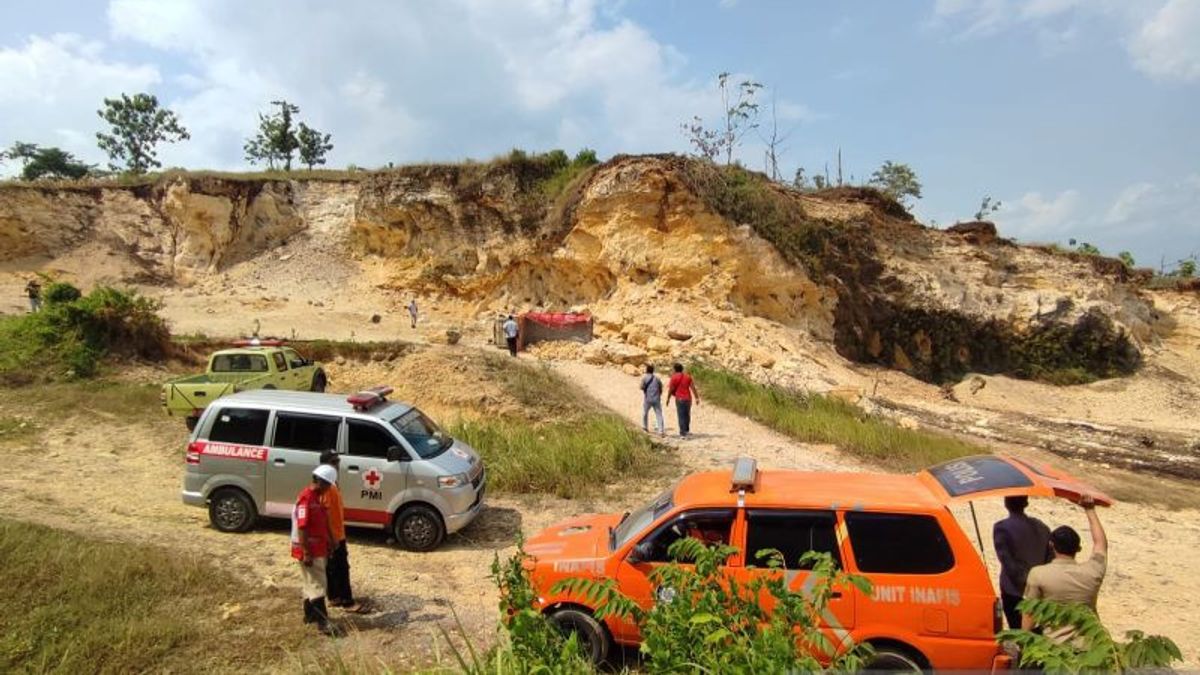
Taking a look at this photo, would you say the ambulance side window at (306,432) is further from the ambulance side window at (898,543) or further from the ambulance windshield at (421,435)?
the ambulance side window at (898,543)

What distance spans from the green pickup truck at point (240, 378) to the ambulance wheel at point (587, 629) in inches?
434

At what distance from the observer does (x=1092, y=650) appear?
2.78m

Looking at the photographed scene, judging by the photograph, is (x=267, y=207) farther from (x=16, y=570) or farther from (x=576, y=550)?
(x=576, y=550)

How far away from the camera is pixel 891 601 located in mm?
4887

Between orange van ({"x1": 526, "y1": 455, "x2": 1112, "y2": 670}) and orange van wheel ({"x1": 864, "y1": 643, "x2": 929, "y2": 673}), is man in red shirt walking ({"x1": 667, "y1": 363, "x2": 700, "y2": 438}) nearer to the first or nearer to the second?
orange van ({"x1": 526, "y1": 455, "x2": 1112, "y2": 670})

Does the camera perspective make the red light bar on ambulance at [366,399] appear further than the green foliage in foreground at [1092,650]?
Yes

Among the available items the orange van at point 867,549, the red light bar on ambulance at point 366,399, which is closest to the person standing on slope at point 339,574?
the orange van at point 867,549

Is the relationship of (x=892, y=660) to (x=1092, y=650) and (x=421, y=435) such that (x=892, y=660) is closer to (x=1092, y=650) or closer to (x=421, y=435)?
(x=1092, y=650)

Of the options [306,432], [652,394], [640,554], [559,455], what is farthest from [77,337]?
[640,554]

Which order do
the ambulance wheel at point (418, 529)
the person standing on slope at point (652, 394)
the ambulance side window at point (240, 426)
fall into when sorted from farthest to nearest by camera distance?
the person standing on slope at point (652, 394)
the ambulance side window at point (240, 426)
the ambulance wheel at point (418, 529)

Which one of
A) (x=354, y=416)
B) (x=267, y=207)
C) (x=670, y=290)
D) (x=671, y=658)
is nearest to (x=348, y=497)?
(x=354, y=416)

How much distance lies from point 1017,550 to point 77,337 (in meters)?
21.3

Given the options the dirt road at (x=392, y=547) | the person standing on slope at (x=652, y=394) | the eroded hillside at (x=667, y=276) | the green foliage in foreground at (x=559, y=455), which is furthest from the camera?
the eroded hillside at (x=667, y=276)

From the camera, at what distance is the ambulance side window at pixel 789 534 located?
5.07 m
